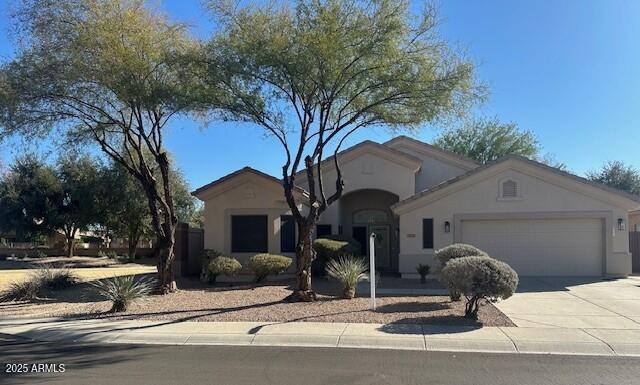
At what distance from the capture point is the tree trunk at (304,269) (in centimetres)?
1484

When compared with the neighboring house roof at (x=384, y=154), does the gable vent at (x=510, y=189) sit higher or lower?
lower

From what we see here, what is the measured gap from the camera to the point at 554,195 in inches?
804

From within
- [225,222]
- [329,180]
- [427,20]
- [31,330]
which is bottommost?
[31,330]

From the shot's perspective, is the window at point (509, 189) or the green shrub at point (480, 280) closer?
the green shrub at point (480, 280)

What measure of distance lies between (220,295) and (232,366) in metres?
8.58

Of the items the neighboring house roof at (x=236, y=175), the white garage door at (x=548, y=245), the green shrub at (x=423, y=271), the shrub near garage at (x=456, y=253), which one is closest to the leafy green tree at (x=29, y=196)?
the neighboring house roof at (x=236, y=175)

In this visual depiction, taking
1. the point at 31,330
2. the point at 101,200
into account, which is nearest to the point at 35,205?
the point at 101,200

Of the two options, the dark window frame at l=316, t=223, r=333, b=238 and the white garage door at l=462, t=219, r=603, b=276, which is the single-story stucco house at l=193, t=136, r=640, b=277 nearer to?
the white garage door at l=462, t=219, r=603, b=276

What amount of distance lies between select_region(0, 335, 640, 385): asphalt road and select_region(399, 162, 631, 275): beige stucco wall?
12.3m

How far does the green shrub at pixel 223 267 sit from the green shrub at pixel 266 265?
67cm

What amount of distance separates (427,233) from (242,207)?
7083 mm

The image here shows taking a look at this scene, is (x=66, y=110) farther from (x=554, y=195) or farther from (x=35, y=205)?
(x=35, y=205)

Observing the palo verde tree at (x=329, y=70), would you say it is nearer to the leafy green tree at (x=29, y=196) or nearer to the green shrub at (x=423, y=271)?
the green shrub at (x=423, y=271)

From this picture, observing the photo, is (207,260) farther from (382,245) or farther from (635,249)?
(635,249)
